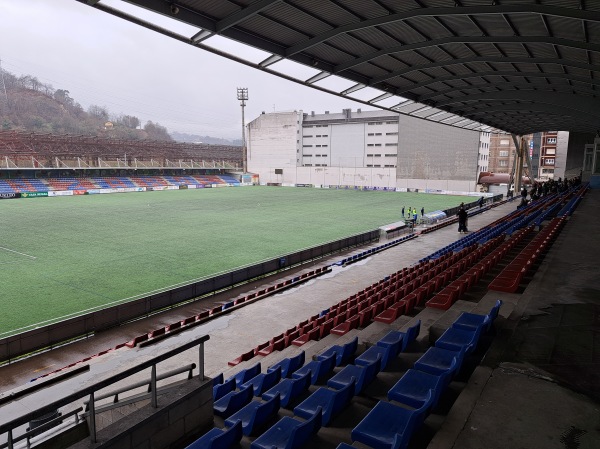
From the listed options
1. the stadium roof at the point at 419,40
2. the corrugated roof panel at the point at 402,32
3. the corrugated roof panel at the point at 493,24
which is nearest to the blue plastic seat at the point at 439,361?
the stadium roof at the point at 419,40

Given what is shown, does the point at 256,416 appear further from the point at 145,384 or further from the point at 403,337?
the point at 403,337

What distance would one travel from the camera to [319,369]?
5660 mm

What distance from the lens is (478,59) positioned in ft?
46.7

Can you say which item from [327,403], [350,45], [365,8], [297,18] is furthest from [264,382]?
[350,45]

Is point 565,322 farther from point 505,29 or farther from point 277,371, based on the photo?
point 505,29

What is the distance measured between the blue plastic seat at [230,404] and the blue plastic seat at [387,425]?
1946mm

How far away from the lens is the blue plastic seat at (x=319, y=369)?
5660mm

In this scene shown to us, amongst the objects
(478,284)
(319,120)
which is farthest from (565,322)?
(319,120)

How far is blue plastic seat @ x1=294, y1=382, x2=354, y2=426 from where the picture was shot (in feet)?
14.2

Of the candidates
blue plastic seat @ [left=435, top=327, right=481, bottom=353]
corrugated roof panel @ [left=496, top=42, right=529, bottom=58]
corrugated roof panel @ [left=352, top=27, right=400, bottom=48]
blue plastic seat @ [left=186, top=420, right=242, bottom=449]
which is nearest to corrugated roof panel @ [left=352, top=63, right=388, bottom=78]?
corrugated roof panel @ [left=352, top=27, right=400, bottom=48]

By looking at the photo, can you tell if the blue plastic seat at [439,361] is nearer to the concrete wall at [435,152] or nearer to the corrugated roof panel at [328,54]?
the corrugated roof panel at [328,54]

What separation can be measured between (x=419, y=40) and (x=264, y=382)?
36.8 feet

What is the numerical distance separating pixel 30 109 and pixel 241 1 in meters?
125

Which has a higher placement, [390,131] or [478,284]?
[390,131]
